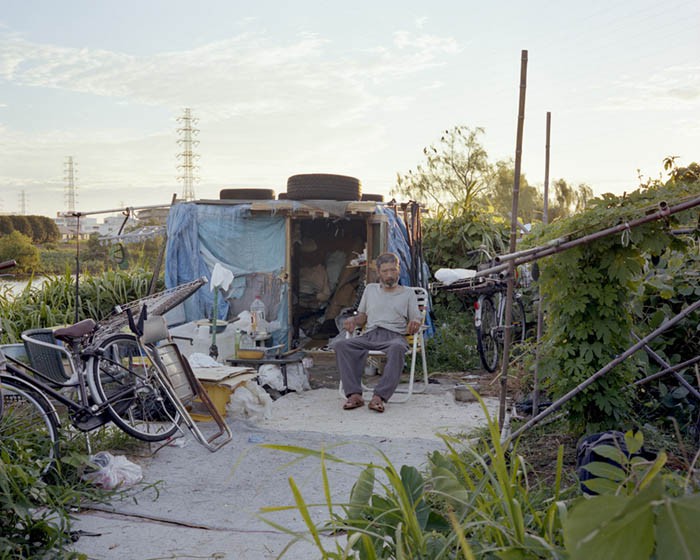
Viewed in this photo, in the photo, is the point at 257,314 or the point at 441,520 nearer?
the point at 441,520

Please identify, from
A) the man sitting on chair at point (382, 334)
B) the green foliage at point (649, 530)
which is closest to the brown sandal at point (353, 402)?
the man sitting on chair at point (382, 334)

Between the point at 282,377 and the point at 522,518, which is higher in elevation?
the point at 522,518

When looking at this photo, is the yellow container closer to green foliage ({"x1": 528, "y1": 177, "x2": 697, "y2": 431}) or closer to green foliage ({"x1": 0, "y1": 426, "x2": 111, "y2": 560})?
green foliage ({"x1": 0, "y1": 426, "x2": 111, "y2": 560})

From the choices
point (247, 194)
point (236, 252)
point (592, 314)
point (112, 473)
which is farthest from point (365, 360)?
point (247, 194)

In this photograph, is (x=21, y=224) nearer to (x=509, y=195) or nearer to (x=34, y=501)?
(x=34, y=501)

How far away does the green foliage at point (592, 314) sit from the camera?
12.8ft

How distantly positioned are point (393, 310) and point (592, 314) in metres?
2.95

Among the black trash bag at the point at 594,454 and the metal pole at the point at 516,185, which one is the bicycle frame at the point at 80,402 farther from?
the black trash bag at the point at 594,454

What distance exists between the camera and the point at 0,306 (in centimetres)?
932

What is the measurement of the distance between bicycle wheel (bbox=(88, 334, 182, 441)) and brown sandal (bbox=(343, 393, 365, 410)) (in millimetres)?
1671

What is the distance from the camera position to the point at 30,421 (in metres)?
3.98

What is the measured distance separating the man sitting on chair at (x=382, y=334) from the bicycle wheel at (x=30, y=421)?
2892 millimetres

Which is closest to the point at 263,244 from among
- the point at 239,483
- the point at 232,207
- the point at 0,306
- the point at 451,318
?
the point at 232,207

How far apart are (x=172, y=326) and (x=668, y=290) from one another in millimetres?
6128
